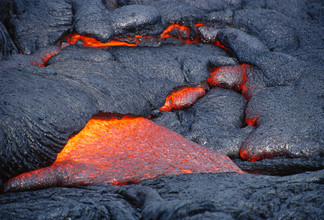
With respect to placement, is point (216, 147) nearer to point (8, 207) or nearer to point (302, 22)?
point (8, 207)

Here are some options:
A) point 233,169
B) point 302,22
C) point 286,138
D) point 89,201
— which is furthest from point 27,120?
point 302,22

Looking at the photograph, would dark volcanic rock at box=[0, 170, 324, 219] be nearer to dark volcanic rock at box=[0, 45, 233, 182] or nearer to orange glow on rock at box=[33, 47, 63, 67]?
dark volcanic rock at box=[0, 45, 233, 182]

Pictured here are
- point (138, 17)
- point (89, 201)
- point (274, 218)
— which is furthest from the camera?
point (138, 17)

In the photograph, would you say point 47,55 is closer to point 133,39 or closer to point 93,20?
point 93,20

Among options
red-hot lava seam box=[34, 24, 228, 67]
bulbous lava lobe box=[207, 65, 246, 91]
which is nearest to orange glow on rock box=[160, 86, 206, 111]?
bulbous lava lobe box=[207, 65, 246, 91]

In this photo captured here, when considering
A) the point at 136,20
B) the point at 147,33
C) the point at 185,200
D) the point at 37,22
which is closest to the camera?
the point at 185,200

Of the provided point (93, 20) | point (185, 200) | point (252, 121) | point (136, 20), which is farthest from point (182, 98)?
point (185, 200)
